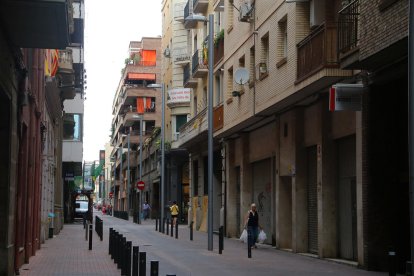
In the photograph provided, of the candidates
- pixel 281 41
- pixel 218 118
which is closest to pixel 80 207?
pixel 218 118

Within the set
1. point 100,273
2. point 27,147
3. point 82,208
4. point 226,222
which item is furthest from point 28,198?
point 82,208

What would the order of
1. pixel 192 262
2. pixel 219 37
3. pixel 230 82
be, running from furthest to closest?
pixel 219 37
pixel 230 82
pixel 192 262

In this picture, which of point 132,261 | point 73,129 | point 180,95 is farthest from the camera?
point 180,95

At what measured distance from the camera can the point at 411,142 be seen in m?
9.56

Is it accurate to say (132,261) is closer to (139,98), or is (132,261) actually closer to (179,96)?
(179,96)

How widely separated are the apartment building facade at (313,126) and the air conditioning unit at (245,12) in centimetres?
5

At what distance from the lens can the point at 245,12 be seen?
2831 cm

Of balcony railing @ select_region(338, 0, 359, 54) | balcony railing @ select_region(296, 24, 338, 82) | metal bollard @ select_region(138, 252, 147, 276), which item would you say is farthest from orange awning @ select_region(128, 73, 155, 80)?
metal bollard @ select_region(138, 252, 147, 276)

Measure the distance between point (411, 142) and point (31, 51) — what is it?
38.1 ft

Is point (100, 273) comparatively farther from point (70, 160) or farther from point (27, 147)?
point (70, 160)

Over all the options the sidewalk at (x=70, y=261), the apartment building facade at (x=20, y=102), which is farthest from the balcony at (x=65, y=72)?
the apartment building facade at (x=20, y=102)

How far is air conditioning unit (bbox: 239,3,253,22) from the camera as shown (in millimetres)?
28156

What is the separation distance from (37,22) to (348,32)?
8529mm

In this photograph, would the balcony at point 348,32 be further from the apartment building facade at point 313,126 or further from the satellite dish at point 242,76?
the satellite dish at point 242,76
